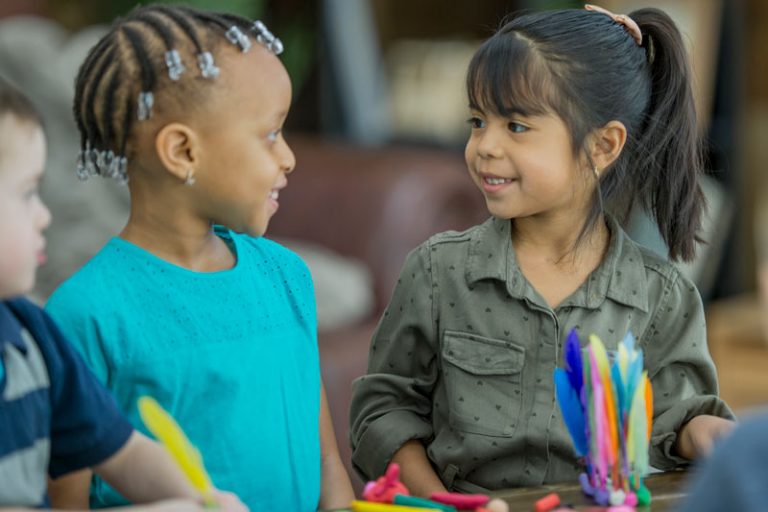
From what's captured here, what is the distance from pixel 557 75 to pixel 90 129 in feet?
1.54

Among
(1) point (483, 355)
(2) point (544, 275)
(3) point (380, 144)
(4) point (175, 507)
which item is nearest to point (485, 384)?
(1) point (483, 355)

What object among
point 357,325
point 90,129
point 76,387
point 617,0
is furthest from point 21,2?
point 76,387

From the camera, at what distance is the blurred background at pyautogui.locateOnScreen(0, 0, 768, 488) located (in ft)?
9.23

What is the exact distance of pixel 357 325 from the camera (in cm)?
267

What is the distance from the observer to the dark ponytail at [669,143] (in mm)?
1378

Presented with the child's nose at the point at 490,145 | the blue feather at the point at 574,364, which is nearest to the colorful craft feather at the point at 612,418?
the blue feather at the point at 574,364

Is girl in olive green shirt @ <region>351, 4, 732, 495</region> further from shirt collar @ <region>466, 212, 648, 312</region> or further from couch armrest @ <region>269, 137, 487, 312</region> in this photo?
couch armrest @ <region>269, 137, 487, 312</region>

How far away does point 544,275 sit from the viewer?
1.36 metres

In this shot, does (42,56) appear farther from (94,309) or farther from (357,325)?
(94,309)

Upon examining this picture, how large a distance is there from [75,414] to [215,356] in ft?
0.64

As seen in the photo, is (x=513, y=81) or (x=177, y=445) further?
(x=513, y=81)

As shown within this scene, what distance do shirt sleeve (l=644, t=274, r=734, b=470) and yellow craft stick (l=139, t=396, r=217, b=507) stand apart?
21.5 inches

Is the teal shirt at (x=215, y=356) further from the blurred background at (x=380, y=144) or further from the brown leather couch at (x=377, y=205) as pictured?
the brown leather couch at (x=377, y=205)

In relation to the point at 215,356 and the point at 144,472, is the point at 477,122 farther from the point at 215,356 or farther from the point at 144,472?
the point at 144,472
